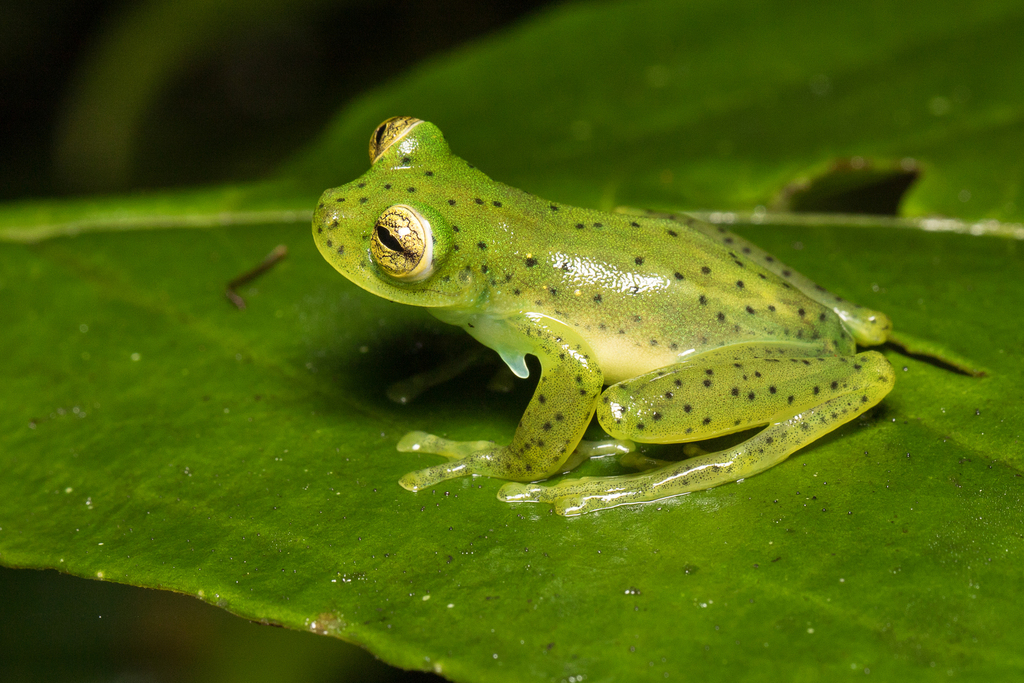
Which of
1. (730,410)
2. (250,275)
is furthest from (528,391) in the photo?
(250,275)

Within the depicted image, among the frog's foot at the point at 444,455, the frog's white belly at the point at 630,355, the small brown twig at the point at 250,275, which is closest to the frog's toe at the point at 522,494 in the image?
the frog's foot at the point at 444,455

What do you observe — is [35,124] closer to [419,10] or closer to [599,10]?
[419,10]

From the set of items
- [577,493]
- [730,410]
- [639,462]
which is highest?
[730,410]

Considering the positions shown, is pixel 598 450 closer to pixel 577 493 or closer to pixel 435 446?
pixel 577 493

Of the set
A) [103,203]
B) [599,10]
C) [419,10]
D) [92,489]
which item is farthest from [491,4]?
[92,489]

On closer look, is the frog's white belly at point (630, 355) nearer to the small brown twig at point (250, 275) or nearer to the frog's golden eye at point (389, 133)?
the frog's golden eye at point (389, 133)

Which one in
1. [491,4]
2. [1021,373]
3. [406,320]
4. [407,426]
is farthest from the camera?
[491,4]

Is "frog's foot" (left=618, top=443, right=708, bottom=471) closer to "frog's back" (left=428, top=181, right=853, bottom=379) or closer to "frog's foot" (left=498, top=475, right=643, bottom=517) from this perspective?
"frog's foot" (left=498, top=475, right=643, bottom=517)
